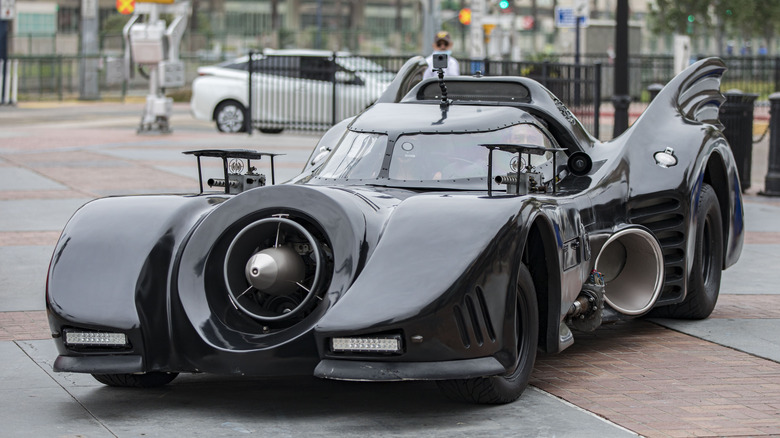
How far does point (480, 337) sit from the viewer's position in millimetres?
5770

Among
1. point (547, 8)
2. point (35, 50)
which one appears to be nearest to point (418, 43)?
point (547, 8)

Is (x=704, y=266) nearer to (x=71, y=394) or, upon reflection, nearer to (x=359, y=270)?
(x=359, y=270)

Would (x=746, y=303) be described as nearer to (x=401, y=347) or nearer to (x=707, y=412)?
(x=707, y=412)

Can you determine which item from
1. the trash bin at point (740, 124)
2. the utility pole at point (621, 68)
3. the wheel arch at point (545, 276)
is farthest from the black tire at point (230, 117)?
the wheel arch at point (545, 276)

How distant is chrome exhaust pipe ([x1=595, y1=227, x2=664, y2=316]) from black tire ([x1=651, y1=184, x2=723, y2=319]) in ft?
1.71

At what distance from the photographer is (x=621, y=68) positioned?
14555 millimetres

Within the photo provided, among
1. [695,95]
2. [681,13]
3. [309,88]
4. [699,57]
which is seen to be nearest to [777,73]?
[699,57]

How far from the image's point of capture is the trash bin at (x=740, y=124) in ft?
53.3

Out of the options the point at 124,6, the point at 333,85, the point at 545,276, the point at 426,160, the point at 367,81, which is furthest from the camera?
the point at 124,6

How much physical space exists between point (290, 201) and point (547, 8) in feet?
343

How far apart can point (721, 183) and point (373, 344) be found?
4113mm

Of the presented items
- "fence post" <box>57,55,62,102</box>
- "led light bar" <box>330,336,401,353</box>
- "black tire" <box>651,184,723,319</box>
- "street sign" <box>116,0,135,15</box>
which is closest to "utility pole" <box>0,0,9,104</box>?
"street sign" <box>116,0,135,15</box>

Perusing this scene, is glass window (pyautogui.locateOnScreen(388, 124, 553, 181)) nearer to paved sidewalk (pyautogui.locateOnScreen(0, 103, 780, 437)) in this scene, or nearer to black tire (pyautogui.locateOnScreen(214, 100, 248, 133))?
paved sidewalk (pyautogui.locateOnScreen(0, 103, 780, 437))

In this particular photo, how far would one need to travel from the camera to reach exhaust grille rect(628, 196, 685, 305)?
8.06m
